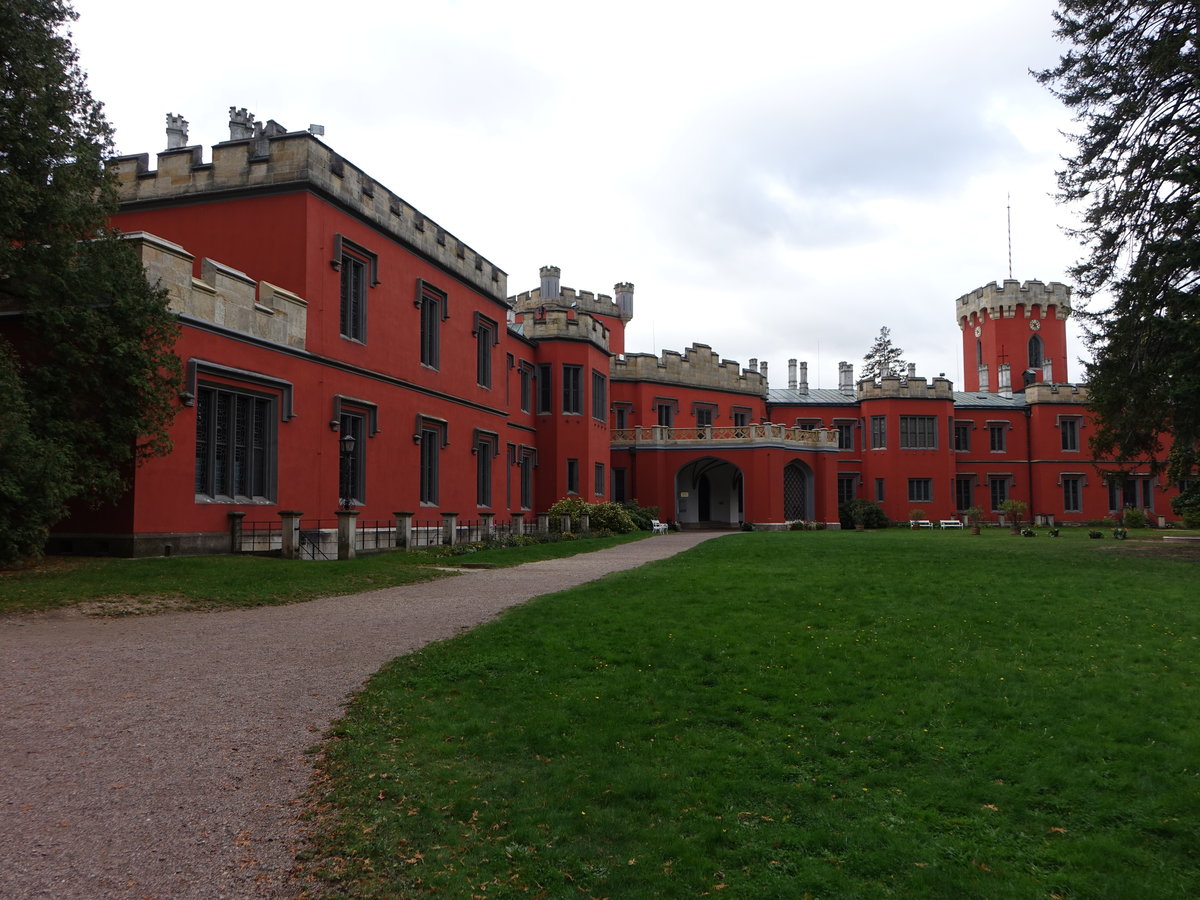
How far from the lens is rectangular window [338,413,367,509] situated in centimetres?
2110

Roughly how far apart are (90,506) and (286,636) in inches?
263

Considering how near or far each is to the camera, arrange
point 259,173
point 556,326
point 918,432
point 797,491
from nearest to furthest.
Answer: point 259,173 < point 556,326 < point 797,491 < point 918,432

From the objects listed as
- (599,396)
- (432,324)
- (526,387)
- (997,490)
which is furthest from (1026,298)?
(432,324)

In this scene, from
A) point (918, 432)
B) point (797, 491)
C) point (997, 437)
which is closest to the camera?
point (797, 491)

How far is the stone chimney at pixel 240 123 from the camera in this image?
74.9 feet

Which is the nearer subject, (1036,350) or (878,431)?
(878,431)

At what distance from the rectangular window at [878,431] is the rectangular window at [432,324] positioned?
30.5 metres

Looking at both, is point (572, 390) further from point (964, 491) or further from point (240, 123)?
point (964, 491)

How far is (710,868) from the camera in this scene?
4785 millimetres

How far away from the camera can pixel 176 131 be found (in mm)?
23344

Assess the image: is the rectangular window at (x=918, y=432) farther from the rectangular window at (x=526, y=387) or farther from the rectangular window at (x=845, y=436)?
the rectangular window at (x=526, y=387)

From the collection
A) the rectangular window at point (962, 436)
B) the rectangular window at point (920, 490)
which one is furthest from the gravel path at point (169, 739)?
the rectangular window at point (962, 436)

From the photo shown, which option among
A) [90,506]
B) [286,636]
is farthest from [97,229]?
[286,636]

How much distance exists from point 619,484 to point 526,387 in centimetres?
965
